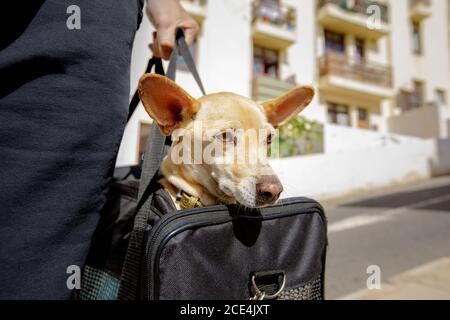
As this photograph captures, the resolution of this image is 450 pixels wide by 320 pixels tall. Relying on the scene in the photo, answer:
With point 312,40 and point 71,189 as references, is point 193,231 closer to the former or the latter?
point 71,189

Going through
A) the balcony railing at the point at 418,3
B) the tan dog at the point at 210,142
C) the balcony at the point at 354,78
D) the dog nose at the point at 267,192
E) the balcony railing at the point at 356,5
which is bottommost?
the dog nose at the point at 267,192

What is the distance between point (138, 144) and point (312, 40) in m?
10.7

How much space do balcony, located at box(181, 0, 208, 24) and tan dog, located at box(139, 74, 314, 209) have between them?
9.76 metres

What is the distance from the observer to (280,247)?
1083mm

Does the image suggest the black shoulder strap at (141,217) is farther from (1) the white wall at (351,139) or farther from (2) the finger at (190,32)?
(1) the white wall at (351,139)

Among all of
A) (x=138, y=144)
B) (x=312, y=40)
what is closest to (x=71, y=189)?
(x=138, y=144)

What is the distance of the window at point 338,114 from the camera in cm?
1405

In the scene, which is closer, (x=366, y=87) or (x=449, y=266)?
(x=449, y=266)

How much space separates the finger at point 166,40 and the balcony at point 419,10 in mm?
19264

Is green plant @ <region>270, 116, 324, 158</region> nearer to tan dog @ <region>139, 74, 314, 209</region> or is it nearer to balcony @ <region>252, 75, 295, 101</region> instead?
balcony @ <region>252, 75, 295, 101</region>

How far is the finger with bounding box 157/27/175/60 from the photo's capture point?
4.49 feet

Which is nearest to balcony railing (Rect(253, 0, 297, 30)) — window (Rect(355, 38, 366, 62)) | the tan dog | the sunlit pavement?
window (Rect(355, 38, 366, 62))

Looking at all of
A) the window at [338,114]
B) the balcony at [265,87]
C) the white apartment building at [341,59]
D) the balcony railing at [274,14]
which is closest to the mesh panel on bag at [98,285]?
the white apartment building at [341,59]

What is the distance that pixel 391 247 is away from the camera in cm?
362
